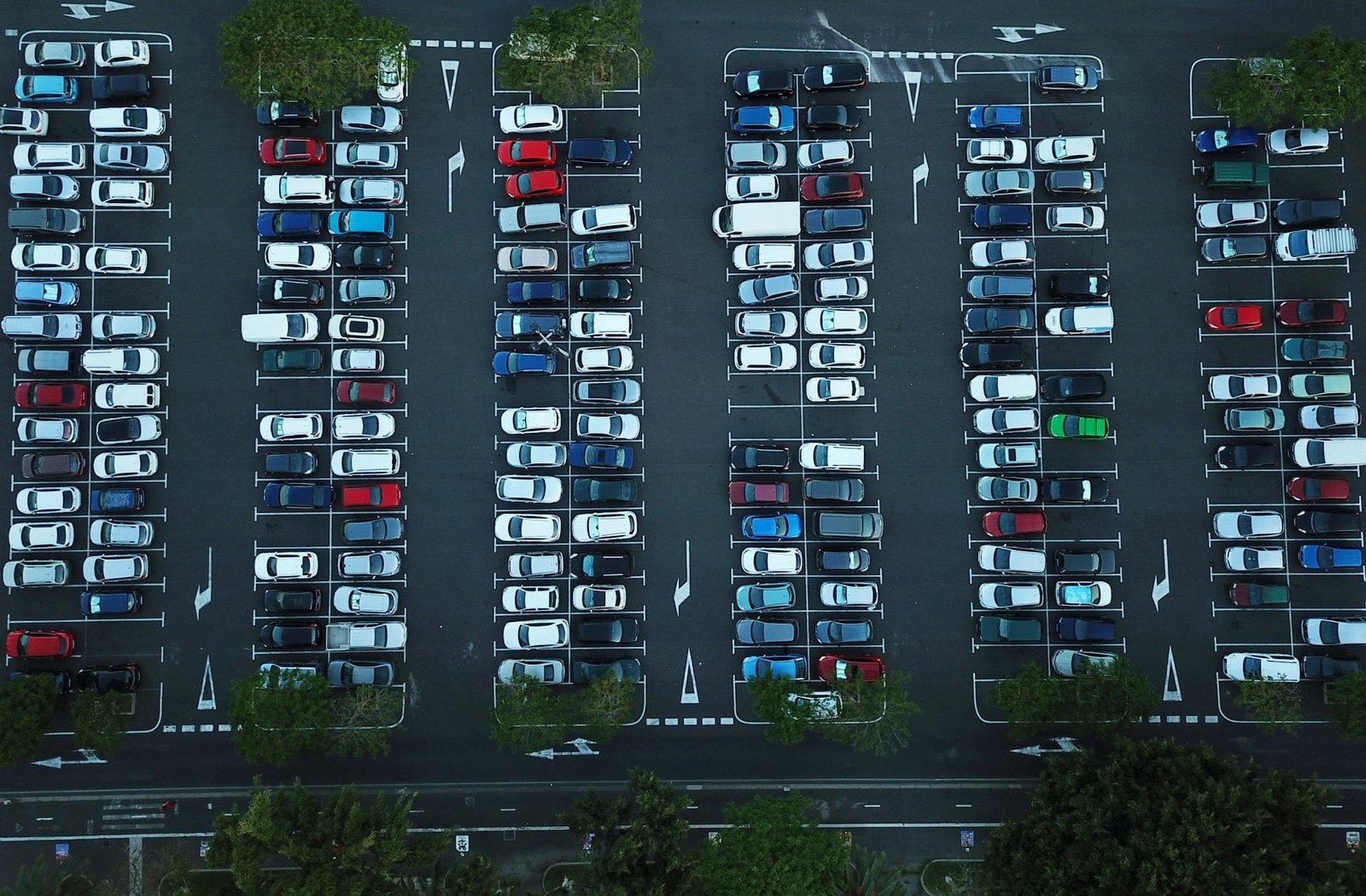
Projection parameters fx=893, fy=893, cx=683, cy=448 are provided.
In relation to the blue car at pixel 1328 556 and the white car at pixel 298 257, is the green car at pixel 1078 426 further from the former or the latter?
the white car at pixel 298 257

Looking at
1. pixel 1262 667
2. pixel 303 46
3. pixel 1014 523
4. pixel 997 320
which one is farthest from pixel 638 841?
pixel 303 46

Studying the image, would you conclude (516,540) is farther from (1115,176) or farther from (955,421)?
(1115,176)

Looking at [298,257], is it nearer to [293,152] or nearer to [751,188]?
[293,152]

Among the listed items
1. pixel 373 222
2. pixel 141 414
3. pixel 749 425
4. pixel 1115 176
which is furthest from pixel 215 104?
pixel 1115 176

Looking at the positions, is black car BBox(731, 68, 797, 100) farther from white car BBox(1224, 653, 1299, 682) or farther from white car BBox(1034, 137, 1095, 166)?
white car BBox(1224, 653, 1299, 682)

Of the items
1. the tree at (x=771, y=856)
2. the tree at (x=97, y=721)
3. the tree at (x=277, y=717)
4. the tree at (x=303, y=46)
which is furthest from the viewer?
the tree at (x=303, y=46)

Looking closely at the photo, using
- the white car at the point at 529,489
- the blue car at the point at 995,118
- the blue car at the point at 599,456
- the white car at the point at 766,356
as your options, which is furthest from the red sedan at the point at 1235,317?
the white car at the point at 529,489

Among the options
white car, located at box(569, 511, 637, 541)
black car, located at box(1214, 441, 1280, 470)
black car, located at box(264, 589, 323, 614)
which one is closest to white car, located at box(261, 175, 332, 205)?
black car, located at box(264, 589, 323, 614)
